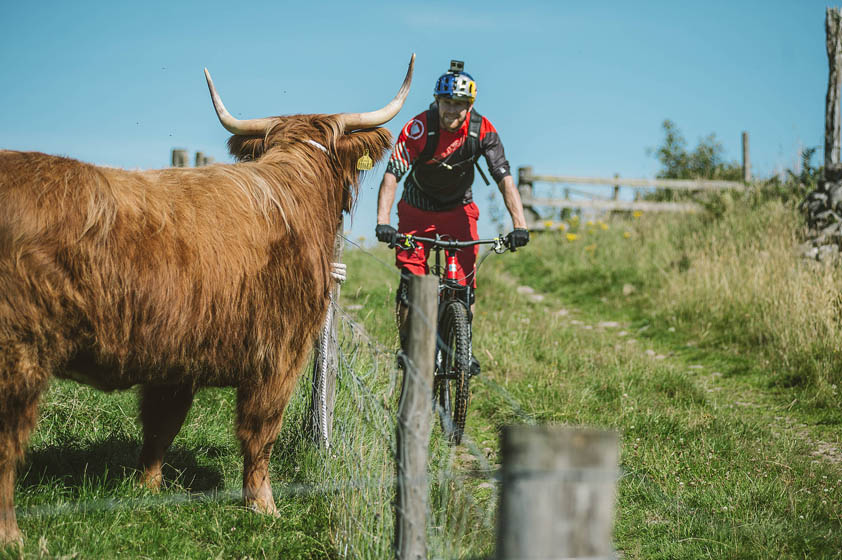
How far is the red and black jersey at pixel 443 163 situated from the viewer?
4.53 m

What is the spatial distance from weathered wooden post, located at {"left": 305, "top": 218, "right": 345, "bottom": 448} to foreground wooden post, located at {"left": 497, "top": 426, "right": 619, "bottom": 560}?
2.76 meters

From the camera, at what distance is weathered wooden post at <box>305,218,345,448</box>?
13.2 feet

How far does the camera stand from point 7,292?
2.44m

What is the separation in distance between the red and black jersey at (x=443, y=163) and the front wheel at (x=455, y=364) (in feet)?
2.55

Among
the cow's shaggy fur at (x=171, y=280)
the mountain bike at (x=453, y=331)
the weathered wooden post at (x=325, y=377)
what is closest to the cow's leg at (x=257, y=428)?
the cow's shaggy fur at (x=171, y=280)

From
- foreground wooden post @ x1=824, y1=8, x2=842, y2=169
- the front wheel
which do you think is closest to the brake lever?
the front wheel

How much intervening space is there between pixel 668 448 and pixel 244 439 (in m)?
2.58

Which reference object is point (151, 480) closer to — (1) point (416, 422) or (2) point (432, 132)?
(1) point (416, 422)

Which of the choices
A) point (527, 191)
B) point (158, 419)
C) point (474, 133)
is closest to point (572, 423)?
point (474, 133)

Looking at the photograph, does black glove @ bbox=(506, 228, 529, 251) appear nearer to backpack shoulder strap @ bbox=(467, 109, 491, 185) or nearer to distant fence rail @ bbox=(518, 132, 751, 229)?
backpack shoulder strap @ bbox=(467, 109, 491, 185)

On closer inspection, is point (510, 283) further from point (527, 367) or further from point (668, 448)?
point (668, 448)

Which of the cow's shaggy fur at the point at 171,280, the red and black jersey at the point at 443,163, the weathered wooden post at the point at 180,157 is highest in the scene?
the weathered wooden post at the point at 180,157

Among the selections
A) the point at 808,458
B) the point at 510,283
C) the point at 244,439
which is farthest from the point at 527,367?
the point at 510,283

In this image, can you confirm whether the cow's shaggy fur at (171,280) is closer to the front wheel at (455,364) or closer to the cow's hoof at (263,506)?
the cow's hoof at (263,506)
